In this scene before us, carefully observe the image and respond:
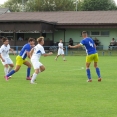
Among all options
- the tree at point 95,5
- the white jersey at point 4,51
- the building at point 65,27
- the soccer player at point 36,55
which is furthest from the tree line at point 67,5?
the soccer player at point 36,55

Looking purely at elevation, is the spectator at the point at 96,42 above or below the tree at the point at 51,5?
below

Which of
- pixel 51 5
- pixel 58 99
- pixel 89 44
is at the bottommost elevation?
pixel 58 99

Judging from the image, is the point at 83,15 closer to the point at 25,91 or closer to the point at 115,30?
the point at 115,30

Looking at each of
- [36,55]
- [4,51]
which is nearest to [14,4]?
[4,51]

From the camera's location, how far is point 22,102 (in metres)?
10.6

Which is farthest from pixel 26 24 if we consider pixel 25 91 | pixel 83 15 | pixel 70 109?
pixel 70 109

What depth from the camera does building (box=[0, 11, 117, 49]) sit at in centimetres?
4447

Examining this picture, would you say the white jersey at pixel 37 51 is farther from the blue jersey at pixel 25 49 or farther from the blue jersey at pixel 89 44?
the blue jersey at pixel 89 44

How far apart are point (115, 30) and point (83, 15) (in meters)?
5.95

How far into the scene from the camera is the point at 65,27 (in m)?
46.8

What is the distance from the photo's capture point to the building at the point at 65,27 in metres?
44.5

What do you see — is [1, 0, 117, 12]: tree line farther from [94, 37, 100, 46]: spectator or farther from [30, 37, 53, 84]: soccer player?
[30, 37, 53, 84]: soccer player

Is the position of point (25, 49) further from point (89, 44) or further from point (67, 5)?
point (67, 5)

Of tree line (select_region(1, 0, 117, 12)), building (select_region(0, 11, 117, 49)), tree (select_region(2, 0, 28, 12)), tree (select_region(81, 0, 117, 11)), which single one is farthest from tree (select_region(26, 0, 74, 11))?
building (select_region(0, 11, 117, 49))
